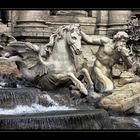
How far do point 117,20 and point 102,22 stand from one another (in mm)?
577

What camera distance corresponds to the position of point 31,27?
1967cm

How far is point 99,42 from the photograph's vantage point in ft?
51.9

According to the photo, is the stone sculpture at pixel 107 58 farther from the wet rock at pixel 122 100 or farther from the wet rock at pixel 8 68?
the wet rock at pixel 8 68

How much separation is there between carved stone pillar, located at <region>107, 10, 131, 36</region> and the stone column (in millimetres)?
173

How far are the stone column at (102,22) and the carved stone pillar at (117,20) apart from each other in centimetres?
17

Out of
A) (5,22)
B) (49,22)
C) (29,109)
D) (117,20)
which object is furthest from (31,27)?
(29,109)

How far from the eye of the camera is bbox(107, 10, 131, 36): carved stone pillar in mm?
21141

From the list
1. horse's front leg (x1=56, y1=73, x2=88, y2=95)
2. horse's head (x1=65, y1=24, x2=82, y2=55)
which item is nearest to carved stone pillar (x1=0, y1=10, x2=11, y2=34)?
horse's head (x1=65, y1=24, x2=82, y2=55)

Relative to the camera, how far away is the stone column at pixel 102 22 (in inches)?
842

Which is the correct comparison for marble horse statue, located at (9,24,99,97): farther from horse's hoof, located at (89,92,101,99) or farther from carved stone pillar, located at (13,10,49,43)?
carved stone pillar, located at (13,10,49,43)

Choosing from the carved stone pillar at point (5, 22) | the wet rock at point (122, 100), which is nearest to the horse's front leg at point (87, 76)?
the wet rock at point (122, 100)

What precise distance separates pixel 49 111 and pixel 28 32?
6718mm

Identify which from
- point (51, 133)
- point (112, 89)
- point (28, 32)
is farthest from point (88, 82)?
point (51, 133)

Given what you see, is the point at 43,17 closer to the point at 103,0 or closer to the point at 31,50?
the point at 31,50
